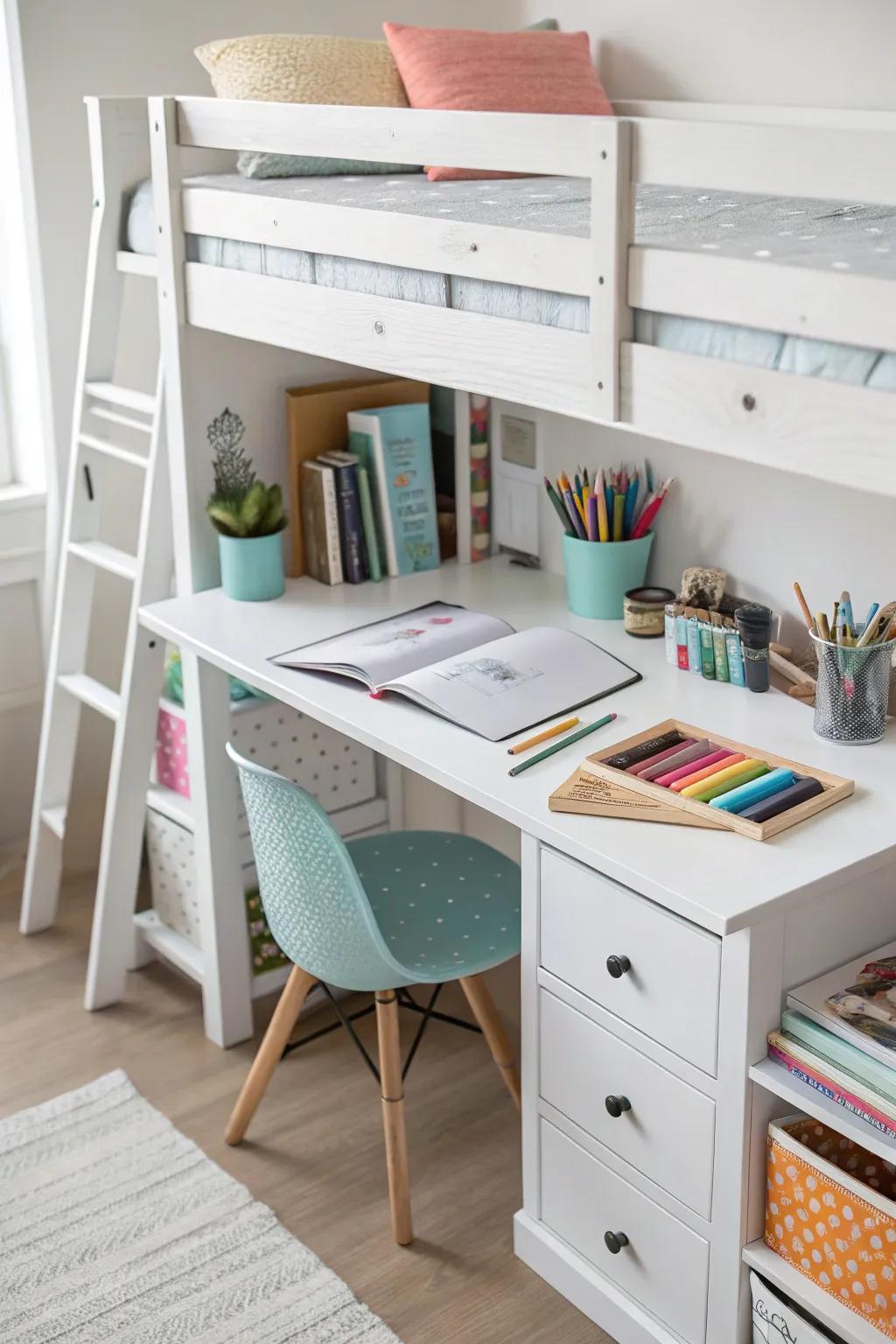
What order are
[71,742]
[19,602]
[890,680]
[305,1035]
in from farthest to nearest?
1. [19,602]
2. [71,742]
3. [305,1035]
4. [890,680]

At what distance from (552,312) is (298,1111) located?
1.42 m

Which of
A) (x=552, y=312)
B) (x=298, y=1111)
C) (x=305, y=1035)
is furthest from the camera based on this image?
(x=305, y=1035)

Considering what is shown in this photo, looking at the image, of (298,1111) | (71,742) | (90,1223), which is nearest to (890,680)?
(298,1111)

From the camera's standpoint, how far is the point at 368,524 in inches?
97.0

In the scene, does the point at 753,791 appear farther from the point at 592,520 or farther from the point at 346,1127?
the point at 346,1127

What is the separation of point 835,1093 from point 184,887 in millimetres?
1422

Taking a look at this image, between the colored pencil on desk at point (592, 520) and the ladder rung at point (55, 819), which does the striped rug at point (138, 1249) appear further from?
the colored pencil on desk at point (592, 520)

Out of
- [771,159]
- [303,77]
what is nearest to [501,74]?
[303,77]

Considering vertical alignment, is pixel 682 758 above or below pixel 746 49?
below

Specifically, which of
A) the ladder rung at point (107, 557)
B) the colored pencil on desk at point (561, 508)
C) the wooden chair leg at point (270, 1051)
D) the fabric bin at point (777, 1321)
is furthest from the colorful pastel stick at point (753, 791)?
the ladder rung at point (107, 557)

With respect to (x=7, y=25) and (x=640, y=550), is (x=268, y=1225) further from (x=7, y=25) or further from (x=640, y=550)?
(x=7, y=25)

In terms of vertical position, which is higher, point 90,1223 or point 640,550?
point 640,550

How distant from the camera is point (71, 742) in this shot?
2885mm

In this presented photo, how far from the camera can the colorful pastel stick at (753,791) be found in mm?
1697
